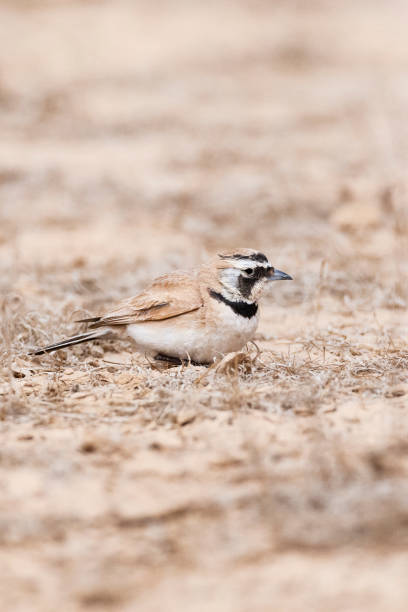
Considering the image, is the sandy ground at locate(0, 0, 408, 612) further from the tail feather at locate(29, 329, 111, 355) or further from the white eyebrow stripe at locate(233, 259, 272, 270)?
the white eyebrow stripe at locate(233, 259, 272, 270)

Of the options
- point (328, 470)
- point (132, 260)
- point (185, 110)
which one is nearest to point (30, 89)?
point (185, 110)

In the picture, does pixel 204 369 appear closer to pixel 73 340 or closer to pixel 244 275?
pixel 244 275

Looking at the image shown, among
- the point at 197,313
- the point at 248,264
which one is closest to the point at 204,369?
the point at 197,313

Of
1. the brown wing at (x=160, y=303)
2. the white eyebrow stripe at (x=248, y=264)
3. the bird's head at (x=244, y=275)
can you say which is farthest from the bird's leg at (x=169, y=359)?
the white eyebrow stripe at (x=248, y=264)

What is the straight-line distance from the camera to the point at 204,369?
14.9ft

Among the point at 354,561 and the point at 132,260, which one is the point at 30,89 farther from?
the point at 354,561

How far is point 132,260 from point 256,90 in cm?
739

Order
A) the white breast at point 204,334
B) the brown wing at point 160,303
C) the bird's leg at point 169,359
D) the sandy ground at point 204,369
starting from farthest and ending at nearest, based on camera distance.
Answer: the bird's leg at point 169,359
the brown wing at point 160,303
the white breast at point 204,334
the sandy ground at point 204,369

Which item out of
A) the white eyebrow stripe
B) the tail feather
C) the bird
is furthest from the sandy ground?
the white eyebrow stripe

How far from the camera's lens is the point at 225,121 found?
1213 cm

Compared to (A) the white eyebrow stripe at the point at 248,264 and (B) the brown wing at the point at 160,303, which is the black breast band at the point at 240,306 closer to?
(B) the brown wing at the point at 160,303

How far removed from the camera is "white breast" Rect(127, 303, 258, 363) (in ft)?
15.5

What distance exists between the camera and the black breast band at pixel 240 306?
4.79 metres

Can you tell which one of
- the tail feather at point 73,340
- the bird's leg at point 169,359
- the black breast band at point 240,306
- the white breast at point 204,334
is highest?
the black breast band at point 240,306
